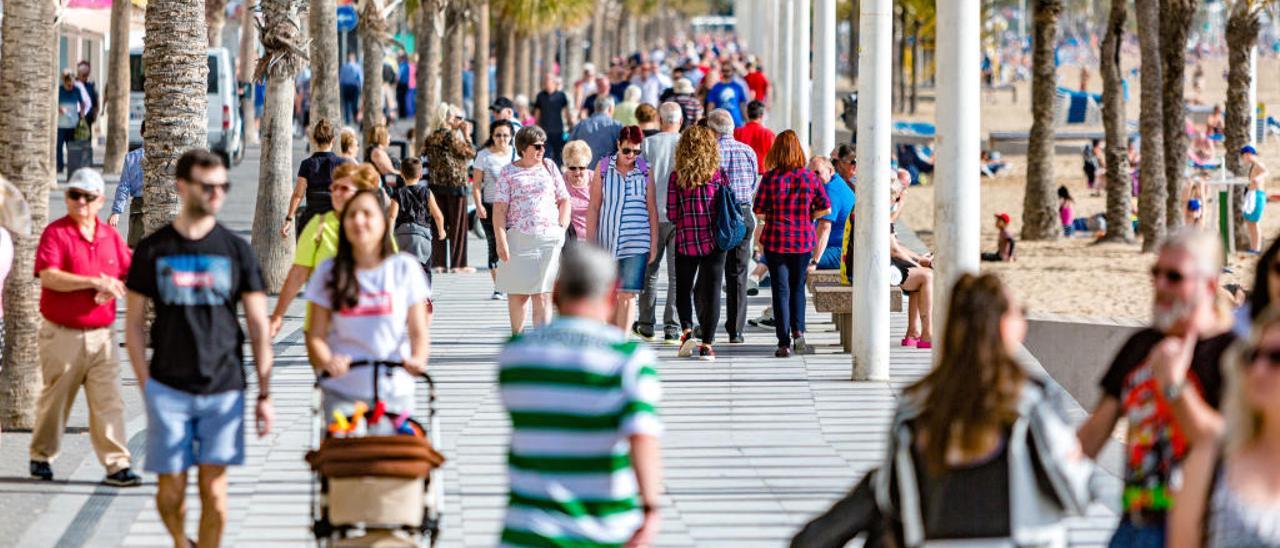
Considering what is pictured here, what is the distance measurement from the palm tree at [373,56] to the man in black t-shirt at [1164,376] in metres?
20.9

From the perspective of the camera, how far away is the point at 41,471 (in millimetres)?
9906

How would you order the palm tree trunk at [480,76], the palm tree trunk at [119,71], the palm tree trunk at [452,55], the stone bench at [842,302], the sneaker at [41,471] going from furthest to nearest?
the palm tree trunk at [480,76]
the palm tree trunk at [452,55]
the palm tree trunk at [119,71]
the stone bench at [842,302]
the sneaker at [41,471]

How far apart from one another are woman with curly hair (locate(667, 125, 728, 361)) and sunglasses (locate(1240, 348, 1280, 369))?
8946mm

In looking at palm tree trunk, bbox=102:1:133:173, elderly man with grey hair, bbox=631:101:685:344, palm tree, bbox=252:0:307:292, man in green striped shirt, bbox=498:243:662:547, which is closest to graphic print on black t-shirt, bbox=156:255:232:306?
man in green striped shirt, bbox=498:243:662:547

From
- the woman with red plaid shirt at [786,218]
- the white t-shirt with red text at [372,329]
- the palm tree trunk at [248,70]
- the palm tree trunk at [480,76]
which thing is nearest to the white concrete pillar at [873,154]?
the woman with red plaid shirt at [786,218]

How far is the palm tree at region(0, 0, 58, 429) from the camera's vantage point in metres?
11.5

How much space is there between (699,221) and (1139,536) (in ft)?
26.2

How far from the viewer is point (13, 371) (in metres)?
11.4

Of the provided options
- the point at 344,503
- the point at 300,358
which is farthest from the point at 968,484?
the point at 300,358

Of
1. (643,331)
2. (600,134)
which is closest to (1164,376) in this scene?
(643,331)

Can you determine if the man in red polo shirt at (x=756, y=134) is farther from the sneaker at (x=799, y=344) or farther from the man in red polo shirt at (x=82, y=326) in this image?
the man in red polo shirt at (x=82, y=326)

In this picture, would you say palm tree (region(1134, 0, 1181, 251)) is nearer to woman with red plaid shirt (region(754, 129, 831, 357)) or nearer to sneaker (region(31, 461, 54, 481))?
woman with red plaid shirt (region(754, 129, 831, 357))

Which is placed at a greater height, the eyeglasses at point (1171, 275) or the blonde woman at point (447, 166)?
the blonde woman at point (447, 166)

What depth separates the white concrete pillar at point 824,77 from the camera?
2022 cm
